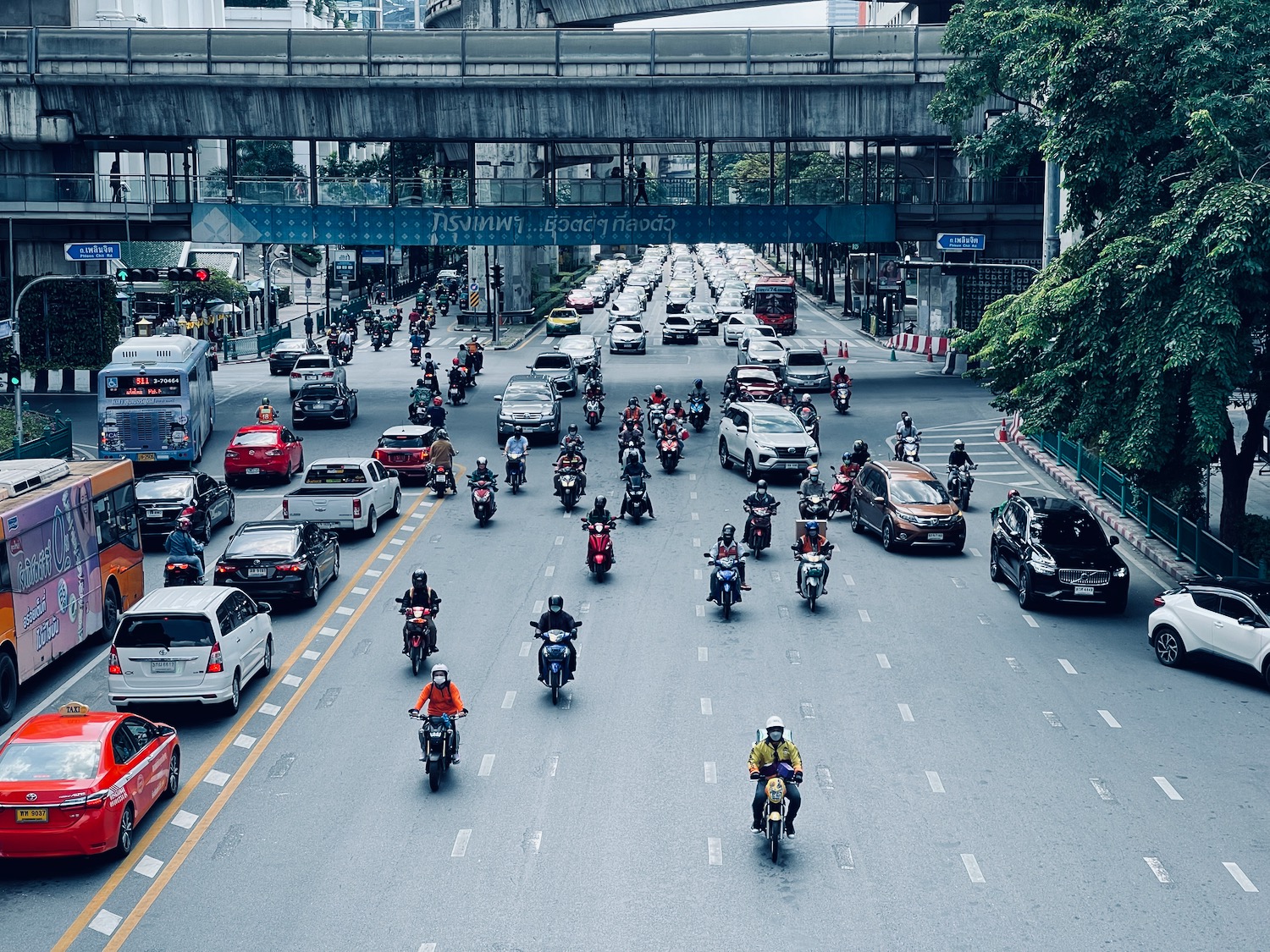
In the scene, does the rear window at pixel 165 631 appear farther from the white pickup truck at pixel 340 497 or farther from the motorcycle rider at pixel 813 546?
the white pickup truck at pixel 340 497

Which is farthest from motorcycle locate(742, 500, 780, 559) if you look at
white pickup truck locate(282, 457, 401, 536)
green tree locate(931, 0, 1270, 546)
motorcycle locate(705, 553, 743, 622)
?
white pickup truck locate(282, 457, 401, 536)

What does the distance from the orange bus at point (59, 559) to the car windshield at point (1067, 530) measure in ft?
51.0

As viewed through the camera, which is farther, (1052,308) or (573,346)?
(573,346)

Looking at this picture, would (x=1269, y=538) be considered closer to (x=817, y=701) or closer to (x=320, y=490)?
(x=817, y=701)

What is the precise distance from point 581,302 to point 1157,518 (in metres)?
71.4

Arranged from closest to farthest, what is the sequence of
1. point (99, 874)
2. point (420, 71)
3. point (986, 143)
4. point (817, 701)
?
point (99, 874) → point (817, 701) → point (986, 143) → point (420, 71)

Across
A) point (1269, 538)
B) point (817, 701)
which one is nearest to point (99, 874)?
point (817, 701)

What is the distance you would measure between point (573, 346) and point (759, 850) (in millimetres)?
49384

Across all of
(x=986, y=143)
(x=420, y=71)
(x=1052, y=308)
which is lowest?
(x=1052, y=308)

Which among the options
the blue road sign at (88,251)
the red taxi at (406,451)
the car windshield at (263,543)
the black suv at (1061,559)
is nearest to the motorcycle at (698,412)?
the red taxi at (406,451)

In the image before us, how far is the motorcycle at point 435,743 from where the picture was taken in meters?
18.4

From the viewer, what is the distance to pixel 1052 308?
2889cm

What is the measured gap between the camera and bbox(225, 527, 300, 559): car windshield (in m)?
26.8

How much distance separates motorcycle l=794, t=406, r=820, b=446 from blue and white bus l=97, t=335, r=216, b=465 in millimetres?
16339
